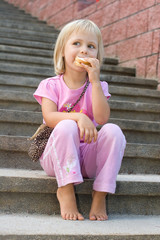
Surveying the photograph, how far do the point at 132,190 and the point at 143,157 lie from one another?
0.50m

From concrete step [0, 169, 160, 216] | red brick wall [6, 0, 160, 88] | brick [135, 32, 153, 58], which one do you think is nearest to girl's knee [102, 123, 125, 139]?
concrete step [0, 169, 160, 216]

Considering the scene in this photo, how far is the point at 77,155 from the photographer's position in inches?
63.4

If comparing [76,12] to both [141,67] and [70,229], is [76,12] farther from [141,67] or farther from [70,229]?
[70,229]

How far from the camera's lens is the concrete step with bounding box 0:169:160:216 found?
167 centimetres

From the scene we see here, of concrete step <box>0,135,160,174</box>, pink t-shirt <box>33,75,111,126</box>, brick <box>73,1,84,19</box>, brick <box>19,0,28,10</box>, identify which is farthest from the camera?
brick <box>19,0,28,10</box>

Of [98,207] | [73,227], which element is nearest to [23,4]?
→ [98,207]

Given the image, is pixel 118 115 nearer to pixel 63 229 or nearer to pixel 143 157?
pixel 143 157

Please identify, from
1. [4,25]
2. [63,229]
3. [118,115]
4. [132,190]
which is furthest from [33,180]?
[4,25]

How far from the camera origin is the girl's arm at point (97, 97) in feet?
5.71

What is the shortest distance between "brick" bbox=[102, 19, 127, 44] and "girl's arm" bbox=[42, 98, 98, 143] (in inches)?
106

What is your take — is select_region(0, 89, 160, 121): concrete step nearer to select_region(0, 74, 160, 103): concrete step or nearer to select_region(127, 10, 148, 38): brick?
select_region(0, 74, 160, 103): concrete step

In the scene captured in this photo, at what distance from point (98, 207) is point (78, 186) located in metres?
0.14

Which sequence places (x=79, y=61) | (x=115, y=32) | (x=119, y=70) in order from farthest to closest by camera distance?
(x=115, y=32) < (x=119, y=70) < (x=79, y=61)

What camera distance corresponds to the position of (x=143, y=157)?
2.26m
